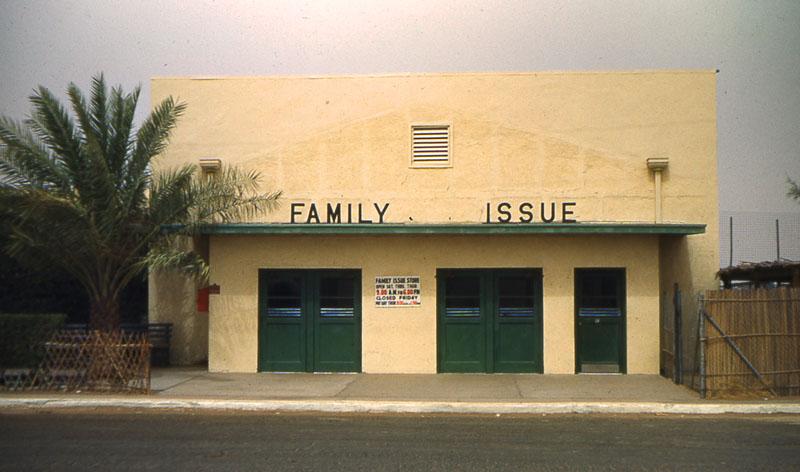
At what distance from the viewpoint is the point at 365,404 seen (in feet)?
45.4

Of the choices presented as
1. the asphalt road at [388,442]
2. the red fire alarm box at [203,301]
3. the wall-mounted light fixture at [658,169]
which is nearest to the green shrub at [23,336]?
the asphalt road at [388,442]

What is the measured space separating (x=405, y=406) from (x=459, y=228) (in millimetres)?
4196

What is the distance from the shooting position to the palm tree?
15.6 metres

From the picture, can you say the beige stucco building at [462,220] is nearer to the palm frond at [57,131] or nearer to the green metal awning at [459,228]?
the green metal awning at [459,228]

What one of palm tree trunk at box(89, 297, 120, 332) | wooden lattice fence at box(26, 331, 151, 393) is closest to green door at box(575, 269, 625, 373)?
wooden lattice fence at box(26, 331, 151, 393)

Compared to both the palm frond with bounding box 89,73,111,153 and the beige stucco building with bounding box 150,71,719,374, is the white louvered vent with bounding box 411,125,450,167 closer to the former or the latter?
the beige stucco building with bounding box 150,71,719,374

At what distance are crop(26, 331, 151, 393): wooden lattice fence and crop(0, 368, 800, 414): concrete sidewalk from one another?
1.21ft

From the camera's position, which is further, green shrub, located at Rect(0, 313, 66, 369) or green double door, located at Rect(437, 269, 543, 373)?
green double door, located at Rect(437, 269, 543, 373)

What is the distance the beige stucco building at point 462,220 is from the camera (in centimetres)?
1750

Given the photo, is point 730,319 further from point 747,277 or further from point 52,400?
point 52,400

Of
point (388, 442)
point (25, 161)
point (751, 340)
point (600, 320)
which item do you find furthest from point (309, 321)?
point (751, 340)

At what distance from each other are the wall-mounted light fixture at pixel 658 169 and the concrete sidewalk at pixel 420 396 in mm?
3459

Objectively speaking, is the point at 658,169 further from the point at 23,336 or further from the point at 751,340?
the point at 23,336

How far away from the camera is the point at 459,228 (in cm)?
1661
